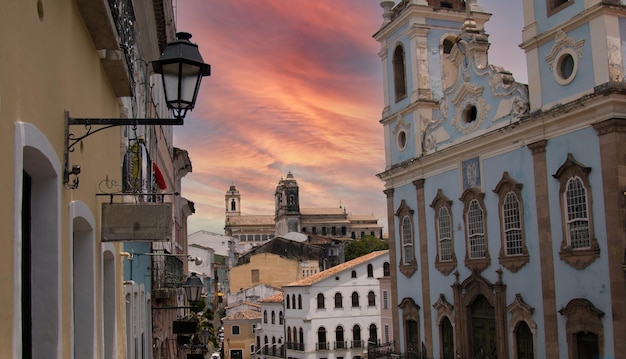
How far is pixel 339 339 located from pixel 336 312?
173cm

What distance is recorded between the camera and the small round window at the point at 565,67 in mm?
20511

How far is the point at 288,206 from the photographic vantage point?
12569cm

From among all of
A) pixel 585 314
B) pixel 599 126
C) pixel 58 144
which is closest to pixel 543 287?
pixel 585 314

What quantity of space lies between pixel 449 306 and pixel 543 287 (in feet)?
18.2

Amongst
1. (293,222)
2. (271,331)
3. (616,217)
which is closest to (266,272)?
(271,331)

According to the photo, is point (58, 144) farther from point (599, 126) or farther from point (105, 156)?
point (599, 126)

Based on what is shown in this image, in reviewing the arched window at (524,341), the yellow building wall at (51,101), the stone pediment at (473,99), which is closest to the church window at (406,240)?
the stone pediment at (473,99)

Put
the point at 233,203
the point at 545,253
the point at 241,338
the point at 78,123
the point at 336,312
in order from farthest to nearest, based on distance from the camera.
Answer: the point at 233,203, the point at 241,338, the point at 336,312, the point at 545,253, the point at 78,123

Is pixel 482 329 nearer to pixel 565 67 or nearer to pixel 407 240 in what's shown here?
pixel 407 240

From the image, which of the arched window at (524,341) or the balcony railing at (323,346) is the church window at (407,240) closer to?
the arched window at (524,341)

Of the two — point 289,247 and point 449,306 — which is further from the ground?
point 289,247

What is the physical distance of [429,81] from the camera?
29.4 meters

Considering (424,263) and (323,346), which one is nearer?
(424,263)

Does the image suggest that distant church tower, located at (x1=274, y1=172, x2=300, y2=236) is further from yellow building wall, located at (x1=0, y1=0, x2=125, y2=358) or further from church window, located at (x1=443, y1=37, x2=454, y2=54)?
yellow building wall, located at (x1=0, y1=0, x2=125, y2=358)
